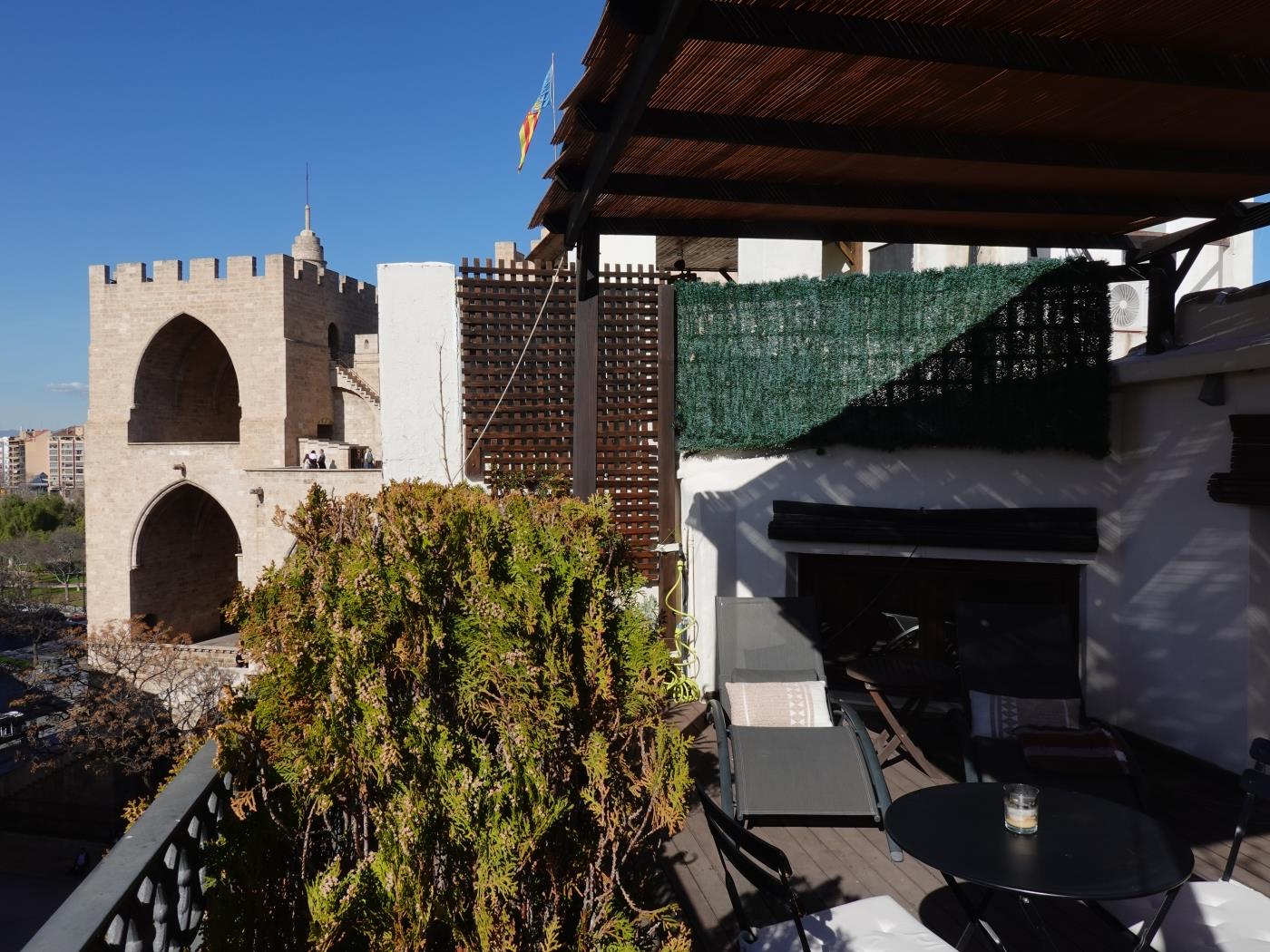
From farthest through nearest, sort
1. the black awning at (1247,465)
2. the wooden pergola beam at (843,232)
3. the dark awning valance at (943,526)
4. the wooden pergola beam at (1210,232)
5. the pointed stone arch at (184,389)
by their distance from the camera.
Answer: the pointed stone arch at (184,389) → the dark awning valance at (943,526) → the black awning at (1247,465) → the wooden pergola beam at (1210,232) → the wooden pergola beam at (843,232)

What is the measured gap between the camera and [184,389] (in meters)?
28.6

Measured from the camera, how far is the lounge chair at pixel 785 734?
3.80 m

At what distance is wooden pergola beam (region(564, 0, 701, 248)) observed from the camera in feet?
7.16

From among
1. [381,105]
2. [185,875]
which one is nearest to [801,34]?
[185,875]

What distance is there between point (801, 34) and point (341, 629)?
6.64ft

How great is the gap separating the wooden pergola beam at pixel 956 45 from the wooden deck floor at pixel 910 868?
2440 mm

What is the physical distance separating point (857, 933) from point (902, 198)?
3138 mm

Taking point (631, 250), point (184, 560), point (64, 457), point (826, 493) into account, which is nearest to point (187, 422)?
point (184, 560)

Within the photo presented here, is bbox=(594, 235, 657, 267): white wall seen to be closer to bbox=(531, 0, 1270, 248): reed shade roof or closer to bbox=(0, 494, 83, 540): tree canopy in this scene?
bbox=(531, 0, 1270, 248): reed shade roof

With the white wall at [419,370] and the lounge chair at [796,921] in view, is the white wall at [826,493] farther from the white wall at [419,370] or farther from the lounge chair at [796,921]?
the lounge chair at [796,921]

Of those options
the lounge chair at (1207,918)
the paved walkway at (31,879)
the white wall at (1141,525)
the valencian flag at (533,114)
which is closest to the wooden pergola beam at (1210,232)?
the white wall at (1141,525)

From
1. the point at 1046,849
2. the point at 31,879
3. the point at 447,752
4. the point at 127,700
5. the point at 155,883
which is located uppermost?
the point at 447,752

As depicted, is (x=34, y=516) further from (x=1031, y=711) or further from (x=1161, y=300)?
(x=1161, y=300)

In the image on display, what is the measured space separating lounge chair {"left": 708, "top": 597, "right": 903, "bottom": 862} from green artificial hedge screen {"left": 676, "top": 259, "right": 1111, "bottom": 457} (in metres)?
1.81
